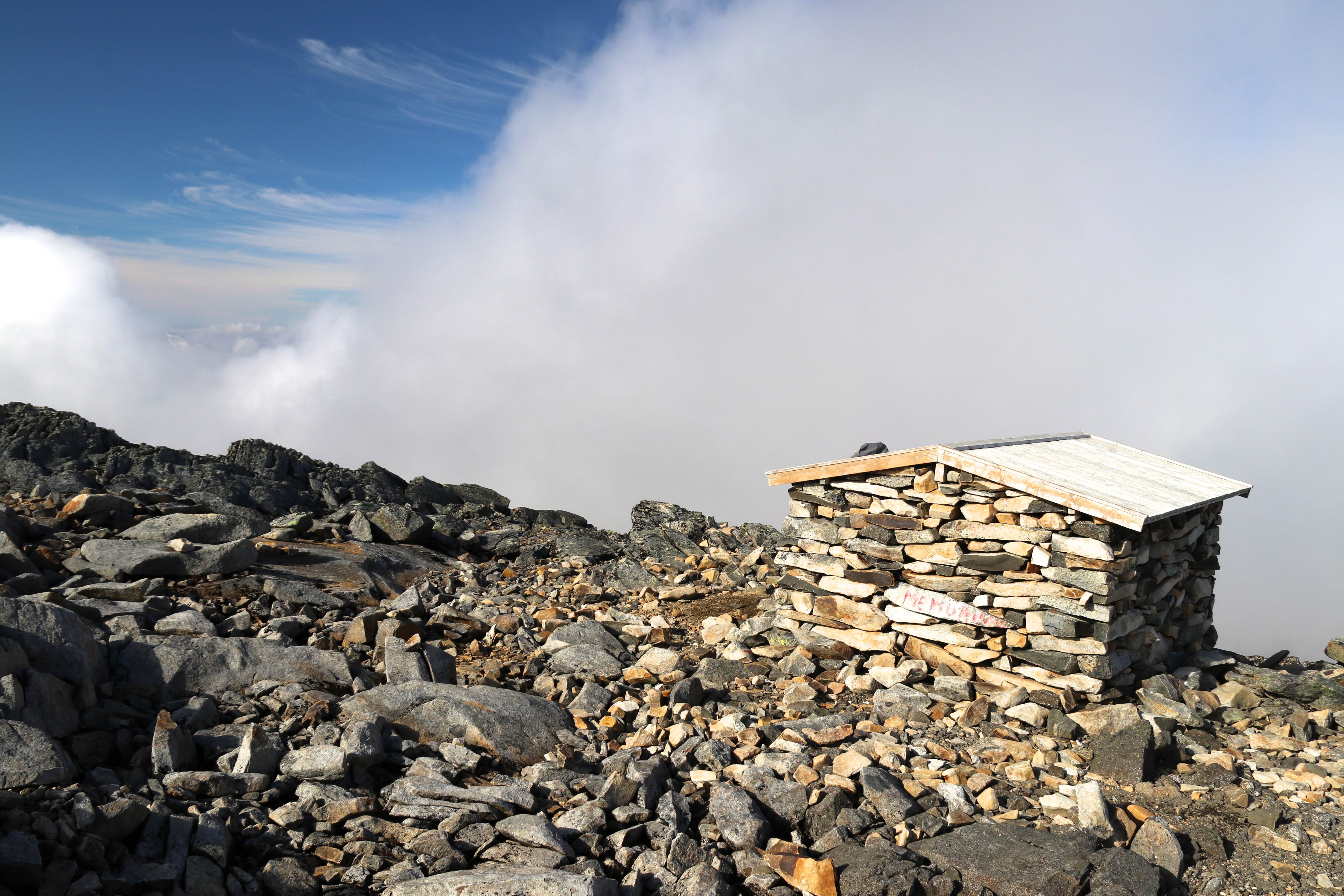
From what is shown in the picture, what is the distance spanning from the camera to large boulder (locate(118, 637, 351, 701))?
7.03 meters

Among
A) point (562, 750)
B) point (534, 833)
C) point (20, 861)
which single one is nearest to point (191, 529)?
point (562, 750)

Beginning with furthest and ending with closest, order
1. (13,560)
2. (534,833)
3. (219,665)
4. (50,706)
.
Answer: (13,560)
(219,665)
(50,706)
(534,833)

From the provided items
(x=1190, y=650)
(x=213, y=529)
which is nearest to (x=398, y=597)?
(x=213, y=529)

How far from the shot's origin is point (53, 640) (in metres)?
6.50

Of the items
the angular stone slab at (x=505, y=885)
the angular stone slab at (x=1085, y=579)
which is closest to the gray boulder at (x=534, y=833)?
the angular stone slab at (x=505, y=885)

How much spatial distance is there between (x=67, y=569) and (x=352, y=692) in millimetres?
4784

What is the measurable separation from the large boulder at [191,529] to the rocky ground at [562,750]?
0.15 feet

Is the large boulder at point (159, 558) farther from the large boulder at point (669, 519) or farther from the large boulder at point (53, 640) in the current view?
the large boulder at point (669, 519)

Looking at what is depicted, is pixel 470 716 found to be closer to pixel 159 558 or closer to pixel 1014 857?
pixel 1014 857

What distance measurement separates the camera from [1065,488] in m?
8.15

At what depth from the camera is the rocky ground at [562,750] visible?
5020 millimetres

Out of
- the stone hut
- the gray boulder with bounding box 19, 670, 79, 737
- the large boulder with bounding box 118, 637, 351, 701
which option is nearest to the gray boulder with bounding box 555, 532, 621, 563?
the stone hut

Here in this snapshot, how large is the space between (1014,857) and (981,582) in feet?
11.7

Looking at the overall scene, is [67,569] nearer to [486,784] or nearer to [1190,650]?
[486,784]
